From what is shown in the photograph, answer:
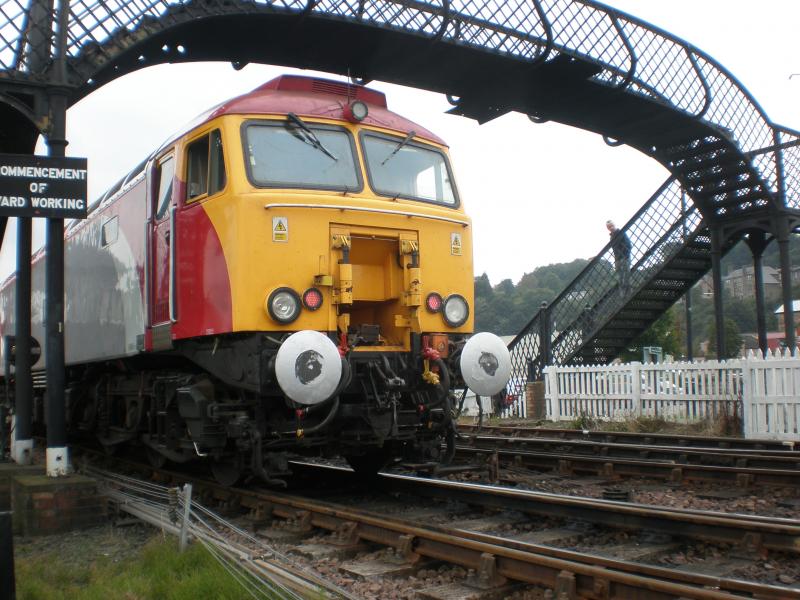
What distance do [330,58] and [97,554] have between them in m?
8.58

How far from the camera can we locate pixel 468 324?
306 inches

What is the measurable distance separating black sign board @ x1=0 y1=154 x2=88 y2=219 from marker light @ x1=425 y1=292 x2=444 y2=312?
3414mm

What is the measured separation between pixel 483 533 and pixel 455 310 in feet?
7.48

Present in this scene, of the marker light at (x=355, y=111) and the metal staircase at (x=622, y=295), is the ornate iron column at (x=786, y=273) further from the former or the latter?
the marker light at (x=355, y=111)

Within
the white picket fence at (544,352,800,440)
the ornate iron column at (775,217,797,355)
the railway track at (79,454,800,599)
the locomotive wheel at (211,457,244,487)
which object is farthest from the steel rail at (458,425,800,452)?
the ornate iron column at (775,217,797,355)

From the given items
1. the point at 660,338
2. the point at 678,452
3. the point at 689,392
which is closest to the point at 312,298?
the point at 678,452

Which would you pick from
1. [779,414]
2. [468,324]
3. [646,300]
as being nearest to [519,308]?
[646,300]

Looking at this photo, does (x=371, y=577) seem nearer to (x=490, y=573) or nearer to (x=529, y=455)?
(x=490, y=573)

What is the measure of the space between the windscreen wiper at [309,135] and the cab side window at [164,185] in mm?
1334

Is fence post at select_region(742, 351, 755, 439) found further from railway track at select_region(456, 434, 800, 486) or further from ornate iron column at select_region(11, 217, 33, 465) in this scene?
ornate iron column at select_region(11, 217, 33, 465)

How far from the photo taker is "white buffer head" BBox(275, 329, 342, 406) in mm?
6062

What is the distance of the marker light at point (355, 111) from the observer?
7.59 m

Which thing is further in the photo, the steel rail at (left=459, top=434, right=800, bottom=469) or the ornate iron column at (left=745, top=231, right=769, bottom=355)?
the ornate iron column at (left=745, top=231, right=769, bottom=355)

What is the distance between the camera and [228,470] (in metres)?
7.57
